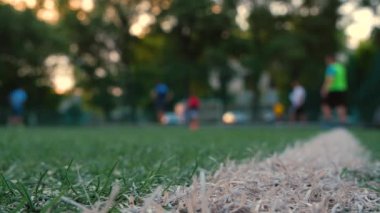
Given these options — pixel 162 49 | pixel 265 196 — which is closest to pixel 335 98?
pixel 265 196

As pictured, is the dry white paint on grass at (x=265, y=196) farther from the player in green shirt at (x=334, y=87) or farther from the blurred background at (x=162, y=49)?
the blurred background at (x=162, y=49)

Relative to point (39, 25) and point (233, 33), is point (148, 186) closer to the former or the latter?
point (39, 25)

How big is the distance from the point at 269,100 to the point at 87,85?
36639 millimetres

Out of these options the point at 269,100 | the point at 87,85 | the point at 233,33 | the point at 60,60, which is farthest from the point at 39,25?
the point at 269,100

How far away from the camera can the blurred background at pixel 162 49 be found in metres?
37.7

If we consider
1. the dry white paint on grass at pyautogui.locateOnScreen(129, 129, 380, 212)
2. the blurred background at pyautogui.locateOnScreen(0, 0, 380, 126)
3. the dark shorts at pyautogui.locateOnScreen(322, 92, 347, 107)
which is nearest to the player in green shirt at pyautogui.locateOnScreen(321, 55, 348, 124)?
the dark shorts at pyautogui.locateOnScreen(322, 92, 347, 107)

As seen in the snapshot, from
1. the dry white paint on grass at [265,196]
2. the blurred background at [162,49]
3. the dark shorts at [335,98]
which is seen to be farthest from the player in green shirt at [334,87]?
the blurred background at [162,49]

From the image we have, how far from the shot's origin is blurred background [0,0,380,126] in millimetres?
37656

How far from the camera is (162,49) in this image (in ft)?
149

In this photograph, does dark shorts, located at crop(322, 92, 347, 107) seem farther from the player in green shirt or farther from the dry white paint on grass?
the dry white paint on grass

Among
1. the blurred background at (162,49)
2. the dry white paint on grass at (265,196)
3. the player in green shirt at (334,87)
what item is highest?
the blurred background at (162,49)

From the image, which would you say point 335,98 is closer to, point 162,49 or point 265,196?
point 265,196

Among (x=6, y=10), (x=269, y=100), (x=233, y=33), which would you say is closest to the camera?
(x=6, y=10)

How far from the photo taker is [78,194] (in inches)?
68.8
